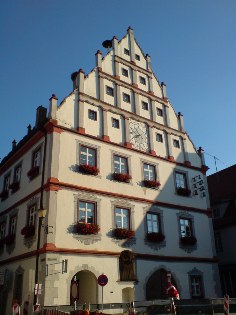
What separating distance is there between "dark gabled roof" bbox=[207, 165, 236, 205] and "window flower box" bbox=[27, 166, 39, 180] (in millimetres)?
17433

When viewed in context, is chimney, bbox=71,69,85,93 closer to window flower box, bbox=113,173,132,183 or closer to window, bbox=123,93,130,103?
window, bbox=123,93,130,103

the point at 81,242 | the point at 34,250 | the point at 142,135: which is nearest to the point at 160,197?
the point at 142,135

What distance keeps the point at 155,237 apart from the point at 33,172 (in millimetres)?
Answer: 8906

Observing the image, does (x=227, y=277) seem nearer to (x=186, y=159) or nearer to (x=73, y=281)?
(x=186, y=159)

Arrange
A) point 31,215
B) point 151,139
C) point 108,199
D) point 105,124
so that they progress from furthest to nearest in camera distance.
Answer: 1. point 151,139
2. point 105,124
3. point 108,199
4. point 31,215

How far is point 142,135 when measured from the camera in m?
25.5

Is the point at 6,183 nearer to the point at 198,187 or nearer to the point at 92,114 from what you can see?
the point at 92,114

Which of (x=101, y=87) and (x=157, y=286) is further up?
(x=101, y=87)

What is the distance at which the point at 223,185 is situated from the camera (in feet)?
108

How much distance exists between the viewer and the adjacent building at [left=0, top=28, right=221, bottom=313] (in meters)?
18.6

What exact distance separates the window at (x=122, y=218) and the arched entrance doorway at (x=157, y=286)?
360cm

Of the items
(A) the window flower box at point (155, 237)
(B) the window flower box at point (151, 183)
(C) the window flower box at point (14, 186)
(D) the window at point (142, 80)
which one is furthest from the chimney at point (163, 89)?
(C) the window flower box at point (14, 186)

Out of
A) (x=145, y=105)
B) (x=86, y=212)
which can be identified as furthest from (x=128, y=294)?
(x=145, y=105)

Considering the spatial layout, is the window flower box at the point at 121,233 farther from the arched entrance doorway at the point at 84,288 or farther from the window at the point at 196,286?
the window at the point at 196,286
